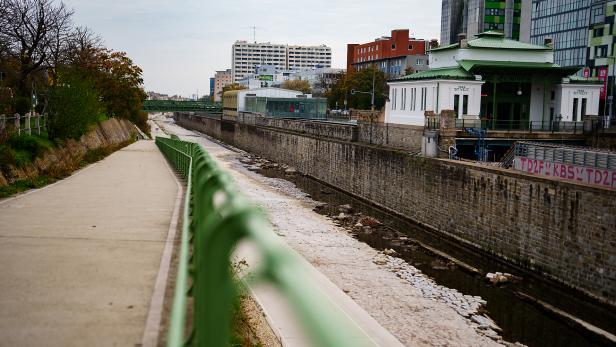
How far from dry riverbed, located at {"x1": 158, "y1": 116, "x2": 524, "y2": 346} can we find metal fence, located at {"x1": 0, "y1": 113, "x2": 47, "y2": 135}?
11.2 meters

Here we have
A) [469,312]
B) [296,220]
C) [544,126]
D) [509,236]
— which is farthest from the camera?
[544,126]

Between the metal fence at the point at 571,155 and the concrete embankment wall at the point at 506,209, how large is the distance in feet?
4.73

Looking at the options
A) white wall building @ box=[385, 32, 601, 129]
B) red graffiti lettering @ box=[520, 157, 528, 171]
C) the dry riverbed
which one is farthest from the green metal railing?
white wall building @ box=[385, 32, 601, 129]

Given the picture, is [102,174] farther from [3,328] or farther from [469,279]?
[3,328]

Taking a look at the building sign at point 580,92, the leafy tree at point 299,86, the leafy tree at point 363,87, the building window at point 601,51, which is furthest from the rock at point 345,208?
the leafy tree at point 299,86

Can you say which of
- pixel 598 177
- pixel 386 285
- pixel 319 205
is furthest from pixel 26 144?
pixel 598 177

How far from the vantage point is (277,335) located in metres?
11.7

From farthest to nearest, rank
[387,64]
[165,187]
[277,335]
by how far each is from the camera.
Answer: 1. [387,64]
2. [165,187]
3. [277,335]

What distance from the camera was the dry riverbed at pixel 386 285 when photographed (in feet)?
49.1

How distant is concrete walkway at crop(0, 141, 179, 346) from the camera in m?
5.68

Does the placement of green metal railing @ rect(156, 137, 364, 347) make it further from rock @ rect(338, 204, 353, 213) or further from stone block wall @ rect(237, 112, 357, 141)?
stone block wall @ rect(237, 112, 357, 141)

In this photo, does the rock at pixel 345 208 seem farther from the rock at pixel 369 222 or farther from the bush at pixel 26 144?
the bush at pixel 26 144

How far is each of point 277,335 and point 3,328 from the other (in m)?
6.67

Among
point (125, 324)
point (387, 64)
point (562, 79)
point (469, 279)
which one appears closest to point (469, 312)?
point (469, 279)
